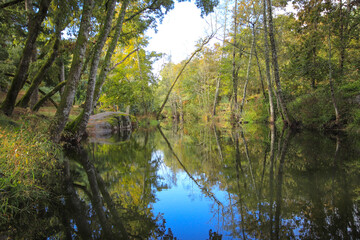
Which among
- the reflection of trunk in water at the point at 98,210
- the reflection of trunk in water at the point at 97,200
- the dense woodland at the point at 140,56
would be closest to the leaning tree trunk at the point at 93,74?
the dense woodland at the point at 140,56

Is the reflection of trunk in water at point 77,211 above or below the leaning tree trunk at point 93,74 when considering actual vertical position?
below

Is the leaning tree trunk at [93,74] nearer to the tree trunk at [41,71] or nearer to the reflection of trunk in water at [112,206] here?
the tree trunk at [41,71]

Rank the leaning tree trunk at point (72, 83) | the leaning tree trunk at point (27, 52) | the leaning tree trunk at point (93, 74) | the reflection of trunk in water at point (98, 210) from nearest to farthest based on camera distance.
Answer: the reflection of trunk in water at point (98, 210) < the leaning tree trunk at point (72, 83) < the leaning tree trunk at point (27, 52) < the leaning tree trunk at point (93, 74)

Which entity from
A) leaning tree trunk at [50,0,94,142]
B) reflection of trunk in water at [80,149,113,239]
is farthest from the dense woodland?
reflection of trunk in water at [80,149,113,239]

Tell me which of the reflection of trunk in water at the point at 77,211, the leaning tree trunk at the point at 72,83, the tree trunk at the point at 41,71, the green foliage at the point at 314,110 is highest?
the green foliage at the point at 314,110

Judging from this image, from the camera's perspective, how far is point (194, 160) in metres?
5.77

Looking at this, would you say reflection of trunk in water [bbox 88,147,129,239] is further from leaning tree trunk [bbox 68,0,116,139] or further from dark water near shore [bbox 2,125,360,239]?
leaning tree trunk [bbox 68,0,116,139]

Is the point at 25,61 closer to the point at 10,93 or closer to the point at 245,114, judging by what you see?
the point at 10,93

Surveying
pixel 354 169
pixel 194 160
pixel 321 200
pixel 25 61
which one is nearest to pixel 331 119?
pixel 354 169

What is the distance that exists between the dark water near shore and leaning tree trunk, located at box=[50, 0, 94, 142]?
140cm

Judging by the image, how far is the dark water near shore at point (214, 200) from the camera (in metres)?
2.22

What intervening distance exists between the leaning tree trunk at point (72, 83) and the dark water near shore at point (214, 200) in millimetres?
1400

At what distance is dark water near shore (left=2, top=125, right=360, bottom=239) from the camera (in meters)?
2.22

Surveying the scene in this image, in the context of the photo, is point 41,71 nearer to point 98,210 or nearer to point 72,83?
point 72,83
